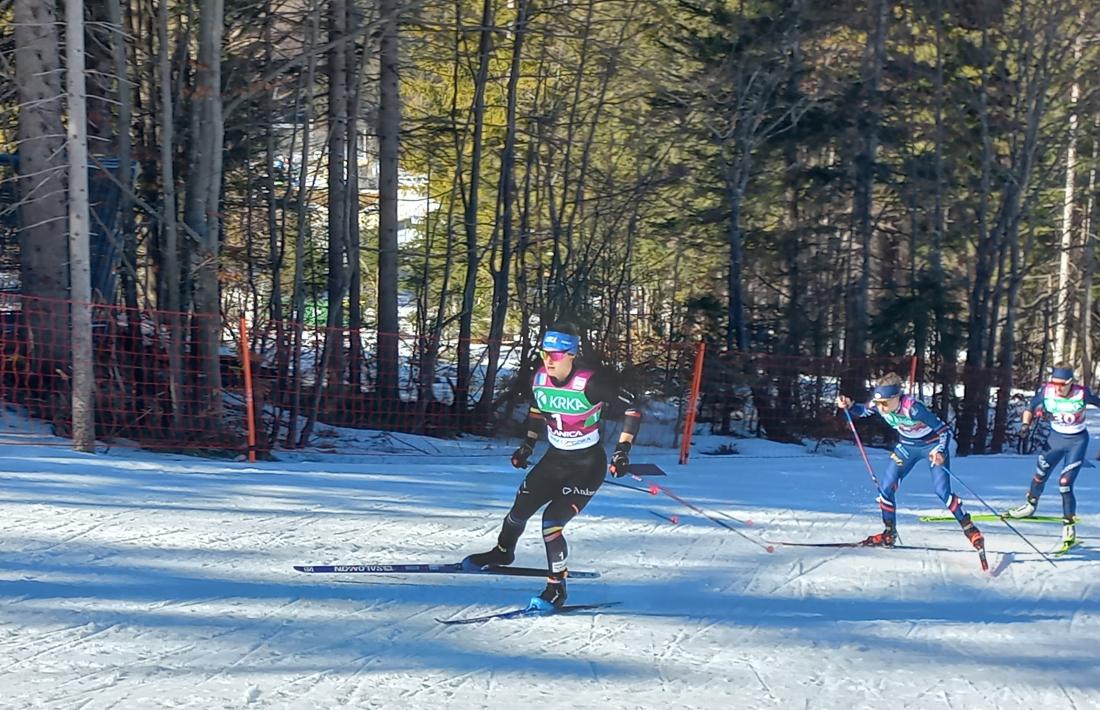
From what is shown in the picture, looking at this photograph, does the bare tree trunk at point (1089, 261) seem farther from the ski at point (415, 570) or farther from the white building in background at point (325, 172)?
the ski at point (415, 570)

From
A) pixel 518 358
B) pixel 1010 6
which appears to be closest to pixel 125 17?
pixel 518 358

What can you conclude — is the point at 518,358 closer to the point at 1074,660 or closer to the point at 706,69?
the point at 706,69

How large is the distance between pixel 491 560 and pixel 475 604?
551mm

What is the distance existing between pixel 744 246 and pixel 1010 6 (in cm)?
717

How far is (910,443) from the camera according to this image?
9172 mm

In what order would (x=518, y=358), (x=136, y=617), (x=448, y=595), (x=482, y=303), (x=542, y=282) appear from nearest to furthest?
(x=136, y=617), (x=448, y=595), (x=518, y=358), (x=542, y=282), (x=482, y=303)

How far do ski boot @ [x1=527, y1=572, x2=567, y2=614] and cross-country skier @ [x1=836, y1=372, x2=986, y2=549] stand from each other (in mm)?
3377

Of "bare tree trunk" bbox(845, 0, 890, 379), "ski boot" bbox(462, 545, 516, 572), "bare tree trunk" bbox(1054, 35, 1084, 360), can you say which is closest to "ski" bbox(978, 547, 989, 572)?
"ski boot" bbox(462, 545, 516, 572)

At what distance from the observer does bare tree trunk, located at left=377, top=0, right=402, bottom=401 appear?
52.7 feet

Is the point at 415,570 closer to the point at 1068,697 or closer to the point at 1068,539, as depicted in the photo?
the point at 1068,697

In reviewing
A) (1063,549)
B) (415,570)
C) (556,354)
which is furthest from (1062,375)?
(415,570)

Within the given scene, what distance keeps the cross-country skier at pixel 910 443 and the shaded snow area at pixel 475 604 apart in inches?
16.9

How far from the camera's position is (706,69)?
20.3 m

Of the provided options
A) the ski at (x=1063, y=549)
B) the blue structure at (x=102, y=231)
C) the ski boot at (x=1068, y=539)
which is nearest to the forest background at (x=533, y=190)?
the blue structure at (x=102, y=231)
